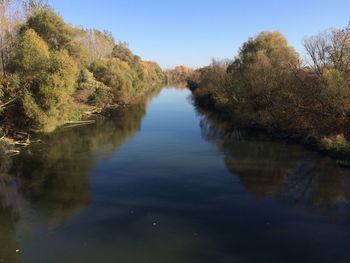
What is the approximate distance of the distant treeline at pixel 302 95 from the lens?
2548 cm

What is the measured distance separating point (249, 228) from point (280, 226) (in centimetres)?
124

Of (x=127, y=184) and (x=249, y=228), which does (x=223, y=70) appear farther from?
(x=249, y=228)

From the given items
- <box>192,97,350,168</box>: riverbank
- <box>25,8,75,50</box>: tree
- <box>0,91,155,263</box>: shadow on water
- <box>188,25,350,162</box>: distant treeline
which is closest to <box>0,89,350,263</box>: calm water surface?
<box>0,91,155,263</box>: shadow on water

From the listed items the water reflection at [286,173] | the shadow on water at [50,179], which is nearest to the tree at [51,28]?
the shadow on water at [50,179]

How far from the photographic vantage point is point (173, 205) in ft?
50.3

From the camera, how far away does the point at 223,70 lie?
57.2m

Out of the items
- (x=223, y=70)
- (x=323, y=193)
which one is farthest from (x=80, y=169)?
(x=223, y=70)

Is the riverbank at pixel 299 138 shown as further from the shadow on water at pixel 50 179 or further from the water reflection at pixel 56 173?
the water reflection at pixel 56 173

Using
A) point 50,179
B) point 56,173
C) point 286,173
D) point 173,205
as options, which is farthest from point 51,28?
point 173,205

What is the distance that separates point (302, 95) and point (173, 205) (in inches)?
755

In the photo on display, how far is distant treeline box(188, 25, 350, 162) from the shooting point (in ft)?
83.6

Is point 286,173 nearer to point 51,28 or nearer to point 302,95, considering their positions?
point 302,95

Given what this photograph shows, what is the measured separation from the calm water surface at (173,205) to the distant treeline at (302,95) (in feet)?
11.3

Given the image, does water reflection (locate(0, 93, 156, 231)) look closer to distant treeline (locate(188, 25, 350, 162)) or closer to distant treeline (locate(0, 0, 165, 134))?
distant treeline (locate(0, 0, 165, 134))
